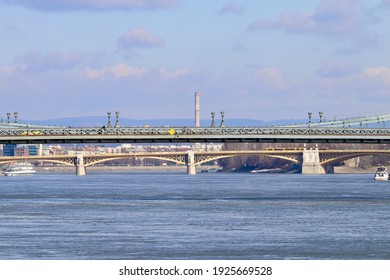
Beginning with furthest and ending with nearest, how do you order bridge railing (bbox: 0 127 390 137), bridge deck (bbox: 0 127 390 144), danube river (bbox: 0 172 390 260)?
bridge railing (bbox: 0 127 390 137) → bridge deck (bbox: 0 127 390 144) → danube river (bbox: 0 172 390 260)

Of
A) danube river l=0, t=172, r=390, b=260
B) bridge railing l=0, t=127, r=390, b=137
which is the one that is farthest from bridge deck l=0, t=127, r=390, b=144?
danube river l=0, t=172, r=390, b=260

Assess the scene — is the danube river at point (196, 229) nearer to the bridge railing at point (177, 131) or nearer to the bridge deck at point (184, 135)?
the bridge deck at point (184, 135)

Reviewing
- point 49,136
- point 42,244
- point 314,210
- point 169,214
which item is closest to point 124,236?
point 42,244

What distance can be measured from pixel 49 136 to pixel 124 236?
40.3 meters

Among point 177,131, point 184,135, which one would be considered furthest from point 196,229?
point 177,131

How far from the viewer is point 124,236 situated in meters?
58.3

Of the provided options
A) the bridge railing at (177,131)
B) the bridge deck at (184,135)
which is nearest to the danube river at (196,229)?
Result: the bridge deck at (184,135)

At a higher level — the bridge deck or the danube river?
the bridge deck

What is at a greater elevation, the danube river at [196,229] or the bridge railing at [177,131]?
the bridge railing at [177,131]

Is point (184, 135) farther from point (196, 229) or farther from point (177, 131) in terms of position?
point (196, 229)

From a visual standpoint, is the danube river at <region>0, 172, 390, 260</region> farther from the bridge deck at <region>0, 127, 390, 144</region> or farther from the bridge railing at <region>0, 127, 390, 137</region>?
the bridge railing at <region>0, 127, 390, 137</region>

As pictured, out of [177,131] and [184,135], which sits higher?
[177,131]
